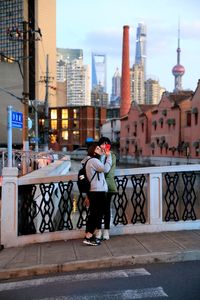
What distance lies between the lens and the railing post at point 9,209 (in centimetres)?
764

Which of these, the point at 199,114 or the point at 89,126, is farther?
the point at 89,126

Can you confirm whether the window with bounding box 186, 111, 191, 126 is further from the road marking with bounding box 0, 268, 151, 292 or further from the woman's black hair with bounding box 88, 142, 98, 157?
the road marking with bounding box 0, 268, 151, 292

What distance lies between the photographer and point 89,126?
11712 centimetres

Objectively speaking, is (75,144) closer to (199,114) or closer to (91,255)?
(199,114)

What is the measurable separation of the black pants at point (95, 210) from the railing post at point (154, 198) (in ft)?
4.04

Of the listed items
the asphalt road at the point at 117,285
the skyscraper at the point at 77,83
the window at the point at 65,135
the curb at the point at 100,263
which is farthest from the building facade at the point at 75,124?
the asphalt road at the point at 117,285

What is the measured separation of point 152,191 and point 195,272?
8.29ft

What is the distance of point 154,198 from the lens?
8.25 meters

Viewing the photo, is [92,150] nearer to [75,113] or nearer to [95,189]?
[95,189]

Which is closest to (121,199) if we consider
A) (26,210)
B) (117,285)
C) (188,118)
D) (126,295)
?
(26,210)

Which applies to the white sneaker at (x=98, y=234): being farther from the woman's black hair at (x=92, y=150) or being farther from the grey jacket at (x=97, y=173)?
the woman's black hair at (x=92, y=150)

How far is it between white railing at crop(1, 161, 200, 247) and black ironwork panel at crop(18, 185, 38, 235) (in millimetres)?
248

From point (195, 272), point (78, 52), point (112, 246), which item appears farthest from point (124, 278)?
point (78, 52)

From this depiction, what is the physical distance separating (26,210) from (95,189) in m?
1.66
